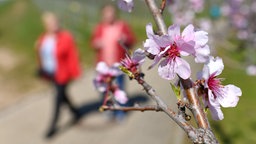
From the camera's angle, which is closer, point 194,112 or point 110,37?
point 194,112

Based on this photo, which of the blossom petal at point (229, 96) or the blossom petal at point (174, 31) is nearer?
the blossom petal at point (174, 31)

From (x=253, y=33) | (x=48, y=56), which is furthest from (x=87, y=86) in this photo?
(x=253, y=33)

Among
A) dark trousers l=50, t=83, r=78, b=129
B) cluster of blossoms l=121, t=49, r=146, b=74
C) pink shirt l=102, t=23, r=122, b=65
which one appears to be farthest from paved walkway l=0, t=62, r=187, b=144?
cluster of blossoms l=121, t=49, r=146, b=74

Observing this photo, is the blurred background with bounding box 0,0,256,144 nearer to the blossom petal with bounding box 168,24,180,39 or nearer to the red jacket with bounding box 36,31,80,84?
the red jacket with bounding box 36,31,80,84

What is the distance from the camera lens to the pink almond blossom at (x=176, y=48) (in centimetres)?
174

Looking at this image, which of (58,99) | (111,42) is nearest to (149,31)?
(111,42)

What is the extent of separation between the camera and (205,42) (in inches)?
68.6

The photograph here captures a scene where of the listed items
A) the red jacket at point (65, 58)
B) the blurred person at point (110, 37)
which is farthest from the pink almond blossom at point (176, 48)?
the red jacket at point (65, 58)

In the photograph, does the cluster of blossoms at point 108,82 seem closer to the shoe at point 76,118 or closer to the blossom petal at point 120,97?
the blossom petal at point 120,97

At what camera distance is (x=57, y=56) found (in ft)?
26.4

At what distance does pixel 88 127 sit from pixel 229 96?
7.54 meters

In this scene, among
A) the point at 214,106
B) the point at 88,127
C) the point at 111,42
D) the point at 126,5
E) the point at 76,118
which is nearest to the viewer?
the point at 214,106

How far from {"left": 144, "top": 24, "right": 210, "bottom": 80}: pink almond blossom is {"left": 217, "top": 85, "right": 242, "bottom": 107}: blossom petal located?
145mm

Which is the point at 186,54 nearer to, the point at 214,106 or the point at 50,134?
the point at 214,106
